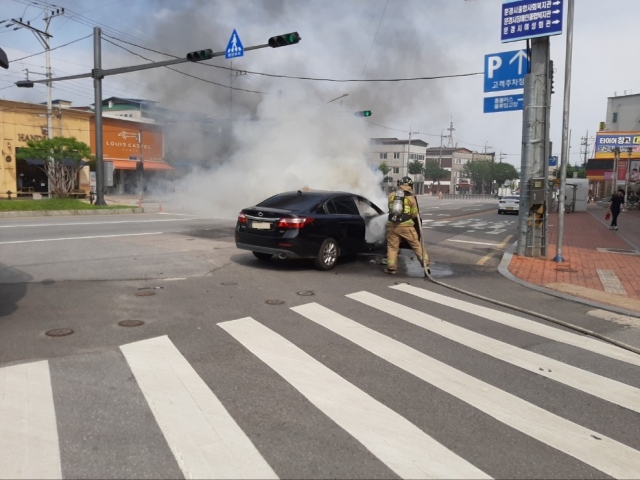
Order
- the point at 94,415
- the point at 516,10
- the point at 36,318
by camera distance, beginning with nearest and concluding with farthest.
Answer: the point at 94,415 → the point at 36,318 → the point at 516,10

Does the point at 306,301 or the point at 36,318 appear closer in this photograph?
the point at 36,318

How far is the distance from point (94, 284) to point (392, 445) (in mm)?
5467

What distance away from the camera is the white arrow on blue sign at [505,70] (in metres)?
11.0

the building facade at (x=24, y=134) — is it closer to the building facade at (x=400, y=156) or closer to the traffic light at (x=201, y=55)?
the traffic light at (x=201, y=55)

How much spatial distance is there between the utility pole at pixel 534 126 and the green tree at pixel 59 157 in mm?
23709

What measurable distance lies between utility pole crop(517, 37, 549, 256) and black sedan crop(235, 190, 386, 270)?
12.3ft

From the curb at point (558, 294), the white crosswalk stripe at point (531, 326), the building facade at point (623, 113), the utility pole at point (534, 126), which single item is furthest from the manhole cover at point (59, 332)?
the building facade at point (623, 113)

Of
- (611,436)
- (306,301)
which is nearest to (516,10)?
(306,301)

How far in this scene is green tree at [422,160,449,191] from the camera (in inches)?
3846

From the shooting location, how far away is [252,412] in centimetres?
344

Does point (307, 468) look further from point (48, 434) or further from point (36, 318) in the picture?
point (36, 318)

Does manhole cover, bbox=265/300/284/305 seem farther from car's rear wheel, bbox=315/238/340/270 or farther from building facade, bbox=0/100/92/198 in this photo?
building facade, bbox=0/100/92/198

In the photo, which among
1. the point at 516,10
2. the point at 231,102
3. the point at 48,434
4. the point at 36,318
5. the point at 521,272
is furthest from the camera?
the point at 231,102

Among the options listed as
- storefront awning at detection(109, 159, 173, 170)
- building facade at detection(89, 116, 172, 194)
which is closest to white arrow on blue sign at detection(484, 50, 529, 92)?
building facade at detection(89, 116, 172, 194)
